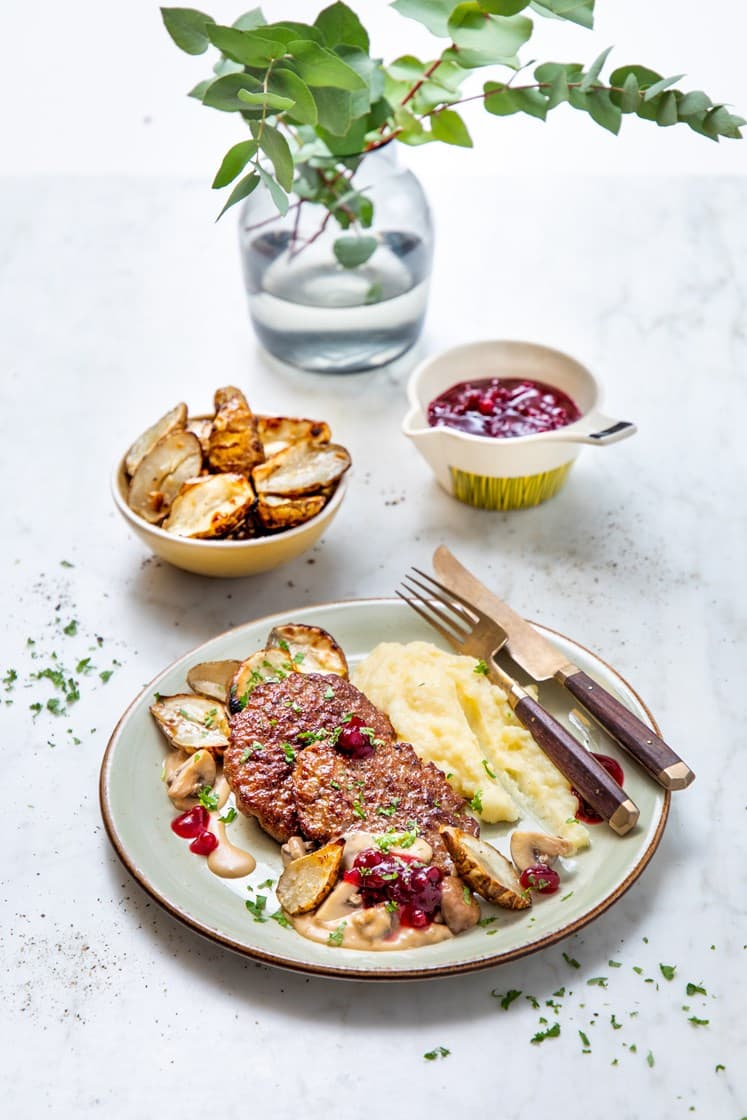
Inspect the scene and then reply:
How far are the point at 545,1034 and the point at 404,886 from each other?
0.37 m

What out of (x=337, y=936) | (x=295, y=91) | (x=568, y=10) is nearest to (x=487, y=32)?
(x=568, y=10)

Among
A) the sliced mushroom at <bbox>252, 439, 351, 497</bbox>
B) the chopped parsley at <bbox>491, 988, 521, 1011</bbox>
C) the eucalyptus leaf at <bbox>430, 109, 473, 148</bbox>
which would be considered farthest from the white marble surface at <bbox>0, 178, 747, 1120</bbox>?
the eucalyptus leaf at <bbox>430, 109, 473, 148</bbox>

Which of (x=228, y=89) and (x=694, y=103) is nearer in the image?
(x=228, y=89)

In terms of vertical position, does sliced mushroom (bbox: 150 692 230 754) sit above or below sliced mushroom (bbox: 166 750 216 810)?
above

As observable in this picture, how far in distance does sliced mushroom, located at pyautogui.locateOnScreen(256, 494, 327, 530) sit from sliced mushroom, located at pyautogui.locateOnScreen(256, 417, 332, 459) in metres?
0.19

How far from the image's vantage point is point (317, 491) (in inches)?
131

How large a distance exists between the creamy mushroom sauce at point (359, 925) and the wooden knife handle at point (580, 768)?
1.26ft

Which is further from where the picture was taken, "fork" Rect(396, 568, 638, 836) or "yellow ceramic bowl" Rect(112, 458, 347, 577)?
"yellow ceramic bowl" Rect(112, 458, 347, 577)

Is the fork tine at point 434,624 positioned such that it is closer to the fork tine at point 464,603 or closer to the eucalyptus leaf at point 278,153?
the fork tine at point 464,603

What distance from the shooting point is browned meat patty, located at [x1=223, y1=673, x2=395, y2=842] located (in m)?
2.68

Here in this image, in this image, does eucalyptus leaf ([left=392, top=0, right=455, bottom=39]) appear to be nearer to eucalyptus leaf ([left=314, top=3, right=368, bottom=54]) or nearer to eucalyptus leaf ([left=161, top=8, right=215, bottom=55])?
eucalyptus leaf ([left=314, top=3, right=368, bottom=54])

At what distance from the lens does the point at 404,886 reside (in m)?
2.47

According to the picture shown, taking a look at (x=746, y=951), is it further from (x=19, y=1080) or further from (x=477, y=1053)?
(x=19, y=1080)

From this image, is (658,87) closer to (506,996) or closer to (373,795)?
(373,795)
